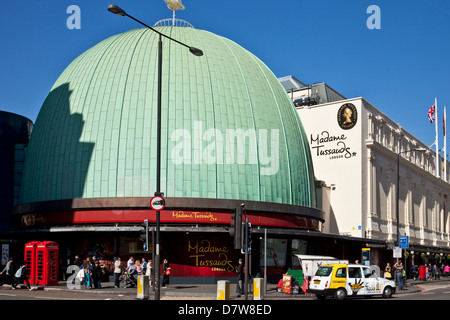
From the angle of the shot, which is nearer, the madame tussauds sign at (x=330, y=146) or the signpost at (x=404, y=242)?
the signpost at (x=404, y=242)

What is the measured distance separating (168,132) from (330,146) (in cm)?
2692

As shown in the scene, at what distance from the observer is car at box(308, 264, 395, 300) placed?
A: 27688 millimetres

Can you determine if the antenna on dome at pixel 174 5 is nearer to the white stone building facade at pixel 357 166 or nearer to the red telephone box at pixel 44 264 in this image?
the white stone building facade at pixel 357 166

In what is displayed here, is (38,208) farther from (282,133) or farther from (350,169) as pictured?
(350,169)

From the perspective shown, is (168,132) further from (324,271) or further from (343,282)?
(343,282)

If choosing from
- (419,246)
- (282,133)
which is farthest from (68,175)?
(419,246)

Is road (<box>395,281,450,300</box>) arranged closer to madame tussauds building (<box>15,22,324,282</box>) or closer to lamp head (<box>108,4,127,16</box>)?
madame tussauds building (<box>15,22,324,282</box>)

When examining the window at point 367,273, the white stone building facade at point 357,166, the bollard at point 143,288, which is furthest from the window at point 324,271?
the white stone building facade at point 357,166

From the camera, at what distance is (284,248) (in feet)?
134

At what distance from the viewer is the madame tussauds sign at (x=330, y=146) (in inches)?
2328

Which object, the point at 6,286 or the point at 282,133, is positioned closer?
the point at 6,286

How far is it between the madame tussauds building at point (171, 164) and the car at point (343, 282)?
9.40 m

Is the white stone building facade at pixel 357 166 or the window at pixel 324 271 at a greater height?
the white stone building facade at pixel 357 166

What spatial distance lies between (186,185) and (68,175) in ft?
28.0
